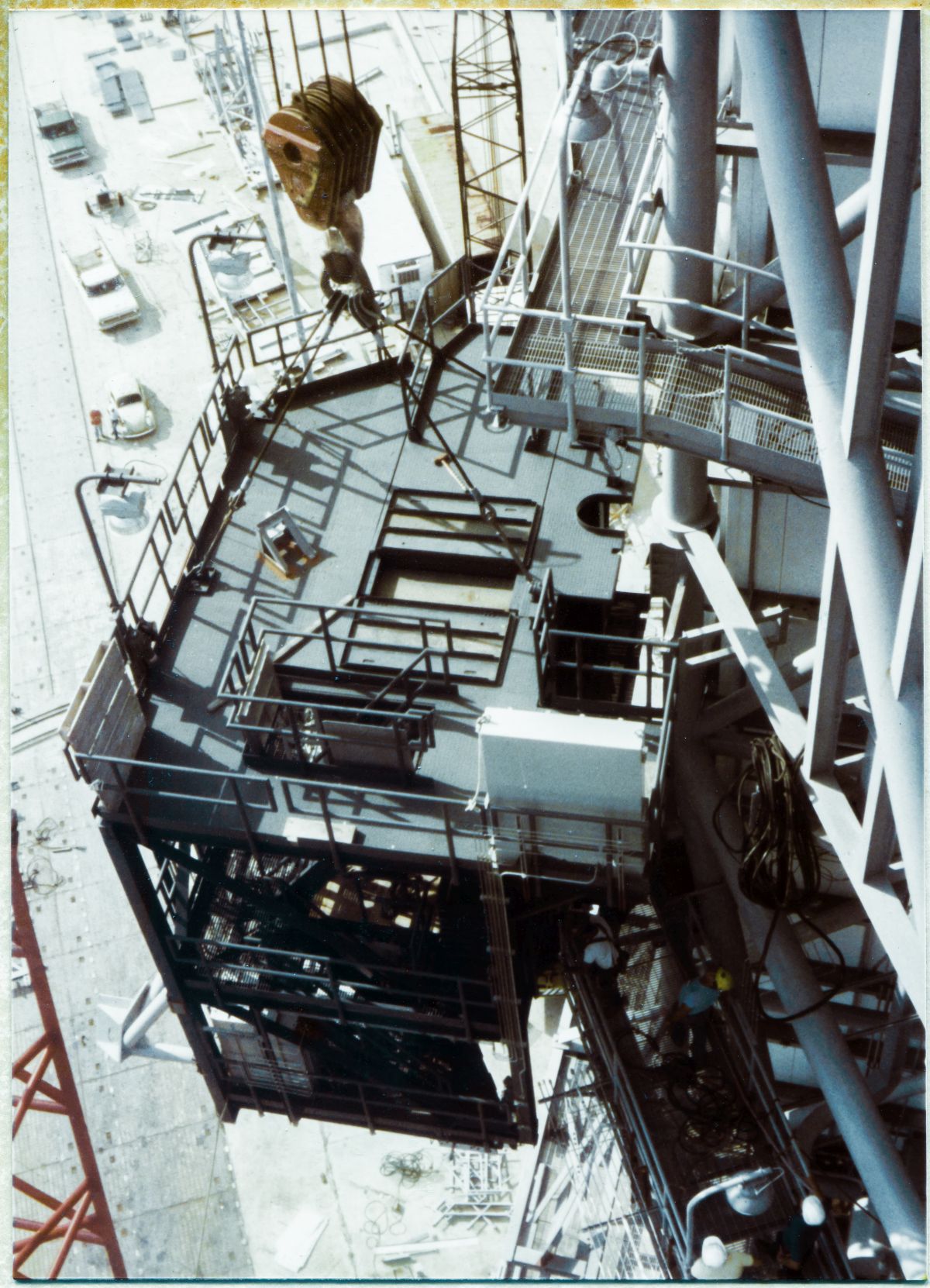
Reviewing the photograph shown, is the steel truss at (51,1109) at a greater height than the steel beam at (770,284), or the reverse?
the steel beam at (770,284)

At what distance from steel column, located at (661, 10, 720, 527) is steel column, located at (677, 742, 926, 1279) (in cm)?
512

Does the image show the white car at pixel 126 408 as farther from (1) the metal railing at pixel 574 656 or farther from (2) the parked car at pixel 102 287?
(1) the metal railing at pixel 574 656

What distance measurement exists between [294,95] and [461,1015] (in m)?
9.69

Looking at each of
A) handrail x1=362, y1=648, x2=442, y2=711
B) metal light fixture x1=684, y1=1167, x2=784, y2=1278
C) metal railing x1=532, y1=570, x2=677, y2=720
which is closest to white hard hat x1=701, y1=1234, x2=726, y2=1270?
metal light fixture x1=684, y1=1167, x2=784, y2=1278

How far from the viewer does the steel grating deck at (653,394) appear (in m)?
11.9

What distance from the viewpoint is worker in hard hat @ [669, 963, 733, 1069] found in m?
14.2

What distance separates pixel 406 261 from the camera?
27688mm

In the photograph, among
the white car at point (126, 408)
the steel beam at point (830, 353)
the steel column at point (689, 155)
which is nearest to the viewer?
the steel beam at point (830, 353)

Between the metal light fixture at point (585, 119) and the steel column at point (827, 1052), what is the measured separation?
6600 millimetres

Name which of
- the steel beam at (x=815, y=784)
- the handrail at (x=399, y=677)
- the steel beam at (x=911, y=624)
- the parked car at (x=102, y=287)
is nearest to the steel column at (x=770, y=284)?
the steel beam at (x=815, y=784)

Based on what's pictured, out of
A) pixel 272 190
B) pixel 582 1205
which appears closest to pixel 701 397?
pixel 582 1205

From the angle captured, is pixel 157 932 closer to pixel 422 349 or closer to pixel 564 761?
pixel 564 761

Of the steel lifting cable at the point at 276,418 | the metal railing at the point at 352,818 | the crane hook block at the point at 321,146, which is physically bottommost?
the metal railing at the point at 352,818

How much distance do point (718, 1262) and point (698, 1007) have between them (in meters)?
3.36
